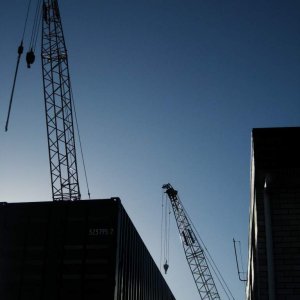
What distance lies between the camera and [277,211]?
9734mm

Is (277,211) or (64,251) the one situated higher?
(277,211)

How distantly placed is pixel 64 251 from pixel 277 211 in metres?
6.62

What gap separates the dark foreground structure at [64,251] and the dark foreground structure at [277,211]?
4.79 meters

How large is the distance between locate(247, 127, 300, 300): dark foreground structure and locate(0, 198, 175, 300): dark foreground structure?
479 centimetres

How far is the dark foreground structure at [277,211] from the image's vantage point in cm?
915

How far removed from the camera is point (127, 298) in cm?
1438

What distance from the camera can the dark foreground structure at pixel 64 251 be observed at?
1259cm

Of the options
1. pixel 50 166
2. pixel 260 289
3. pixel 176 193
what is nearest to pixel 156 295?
pixel 260 289

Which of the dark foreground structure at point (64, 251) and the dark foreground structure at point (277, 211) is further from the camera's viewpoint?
the dark foreground structure at point (64, 251)

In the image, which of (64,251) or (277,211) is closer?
(277,211)

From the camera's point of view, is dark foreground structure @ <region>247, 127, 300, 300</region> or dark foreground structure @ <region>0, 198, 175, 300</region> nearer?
dark foreground structure @ <region>247, 127, 300, 300</region>

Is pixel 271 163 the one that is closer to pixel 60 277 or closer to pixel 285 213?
pixel 285 213

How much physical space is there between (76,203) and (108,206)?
1067 millimetres

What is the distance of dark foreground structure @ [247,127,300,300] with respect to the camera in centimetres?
915
